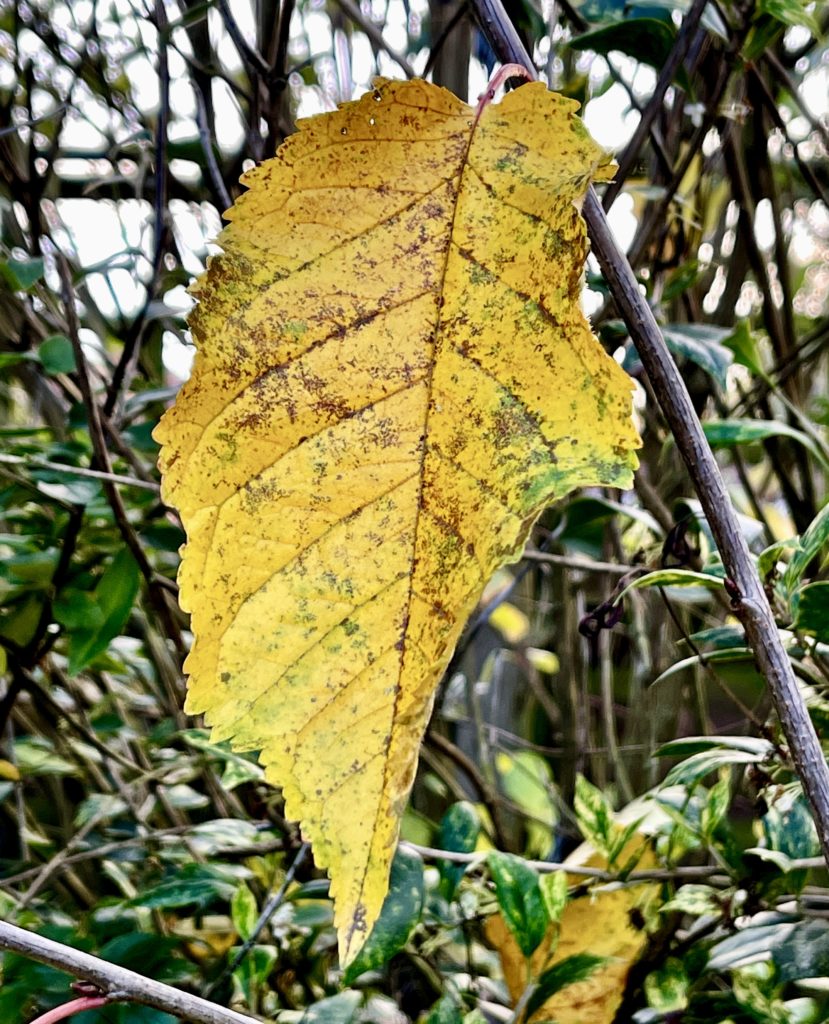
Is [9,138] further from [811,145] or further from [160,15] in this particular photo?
[811,145]

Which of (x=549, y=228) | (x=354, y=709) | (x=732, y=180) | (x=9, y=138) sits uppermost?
(x=9, y=138)

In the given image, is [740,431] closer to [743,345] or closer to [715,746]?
[743,345]

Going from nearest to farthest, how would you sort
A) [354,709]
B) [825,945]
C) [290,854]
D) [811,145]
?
[354,709], [825,945], [290,854], [811,145]

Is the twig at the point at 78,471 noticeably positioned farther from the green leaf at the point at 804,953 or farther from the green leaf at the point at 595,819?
the green leaf at the point at 804,953

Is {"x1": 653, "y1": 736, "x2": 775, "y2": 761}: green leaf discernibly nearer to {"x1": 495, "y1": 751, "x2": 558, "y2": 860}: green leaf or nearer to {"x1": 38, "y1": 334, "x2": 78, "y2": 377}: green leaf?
{"x1": 38, "y1": 334, "x2": 78, "y2": 377}: green leaf

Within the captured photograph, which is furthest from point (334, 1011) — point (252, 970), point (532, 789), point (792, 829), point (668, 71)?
point (532, 789)

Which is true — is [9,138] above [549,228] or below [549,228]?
above

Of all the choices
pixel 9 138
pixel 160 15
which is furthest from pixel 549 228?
pixel 9 138

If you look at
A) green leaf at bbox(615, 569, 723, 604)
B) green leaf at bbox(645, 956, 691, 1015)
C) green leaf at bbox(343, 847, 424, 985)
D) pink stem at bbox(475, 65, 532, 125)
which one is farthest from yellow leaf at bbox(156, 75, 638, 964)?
green leaf at bbox(645, 956, 691, 1015)

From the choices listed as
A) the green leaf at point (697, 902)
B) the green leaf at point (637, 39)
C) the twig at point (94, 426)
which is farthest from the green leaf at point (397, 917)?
the green leaf at point (637, 39)
